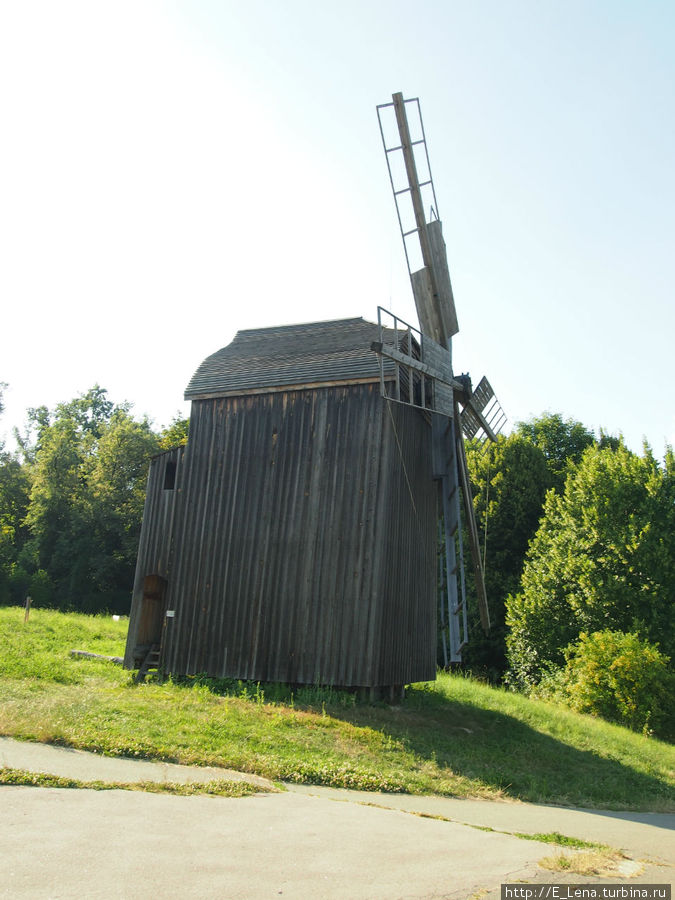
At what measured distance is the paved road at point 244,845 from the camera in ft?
15.1

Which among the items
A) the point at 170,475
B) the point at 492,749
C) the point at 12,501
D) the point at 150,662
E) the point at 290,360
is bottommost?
the point at 492,749

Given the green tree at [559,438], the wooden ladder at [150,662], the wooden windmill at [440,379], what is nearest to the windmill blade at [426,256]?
the wooden windmill at [440,379]

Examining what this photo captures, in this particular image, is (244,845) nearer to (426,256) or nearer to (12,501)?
(426,256)

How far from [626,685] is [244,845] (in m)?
17.7

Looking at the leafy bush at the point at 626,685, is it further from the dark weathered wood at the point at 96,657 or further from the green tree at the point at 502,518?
the dark weathered wood at the point at 96,657

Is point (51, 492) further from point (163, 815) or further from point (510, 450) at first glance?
point (163, 815)

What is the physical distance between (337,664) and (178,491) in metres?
5.95

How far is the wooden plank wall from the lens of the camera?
1482 centimetres

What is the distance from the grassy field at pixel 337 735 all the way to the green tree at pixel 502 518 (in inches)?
545

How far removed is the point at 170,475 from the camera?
1875 centimetres

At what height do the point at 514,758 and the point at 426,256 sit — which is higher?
the point at 426,256

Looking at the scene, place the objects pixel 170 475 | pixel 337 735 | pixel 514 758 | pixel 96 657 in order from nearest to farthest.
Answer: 1. pixel 337 735
2. pixel 514 758
3. pixel 96 657
4. pixel 170 475

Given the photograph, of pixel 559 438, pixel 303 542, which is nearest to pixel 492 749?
pixel 303 542

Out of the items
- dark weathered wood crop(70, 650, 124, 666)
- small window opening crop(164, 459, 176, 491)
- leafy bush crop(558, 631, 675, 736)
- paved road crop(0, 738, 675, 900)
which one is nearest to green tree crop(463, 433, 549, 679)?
leafy bush crop(558, 631, 675, 736)
